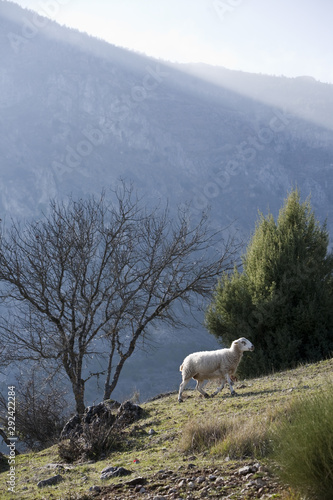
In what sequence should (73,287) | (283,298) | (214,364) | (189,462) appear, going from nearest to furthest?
(189,462)
(214,364)
(73,287)
(283,298)

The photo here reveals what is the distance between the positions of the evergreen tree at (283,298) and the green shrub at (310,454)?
42.7 feet

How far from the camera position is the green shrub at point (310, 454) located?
4.50m

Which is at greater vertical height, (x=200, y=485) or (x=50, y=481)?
(x=50, y=481)

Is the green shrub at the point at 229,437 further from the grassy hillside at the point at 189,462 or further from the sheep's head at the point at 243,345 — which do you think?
the sheep's head at the point at 243,345

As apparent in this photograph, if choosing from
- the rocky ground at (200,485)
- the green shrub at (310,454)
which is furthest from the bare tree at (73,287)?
the green shrub at (310,454)

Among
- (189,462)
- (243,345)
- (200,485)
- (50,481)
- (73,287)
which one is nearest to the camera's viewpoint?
(200,485)

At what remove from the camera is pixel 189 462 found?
21.9ft

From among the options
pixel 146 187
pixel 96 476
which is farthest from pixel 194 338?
pixel 96 476

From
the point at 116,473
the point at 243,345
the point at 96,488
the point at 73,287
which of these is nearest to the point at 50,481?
the point at 116,473

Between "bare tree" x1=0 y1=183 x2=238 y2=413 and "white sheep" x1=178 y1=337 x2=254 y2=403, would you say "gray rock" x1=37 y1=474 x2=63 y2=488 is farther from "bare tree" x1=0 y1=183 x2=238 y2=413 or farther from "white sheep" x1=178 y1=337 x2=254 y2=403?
"bare tree" x1=0 y1=183 x2=238 y2=413

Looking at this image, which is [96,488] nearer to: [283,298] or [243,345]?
[243,345]

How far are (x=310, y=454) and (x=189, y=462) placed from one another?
2581 millimetres

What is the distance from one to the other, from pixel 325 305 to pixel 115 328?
8.84m

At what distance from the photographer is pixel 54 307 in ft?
48.1
